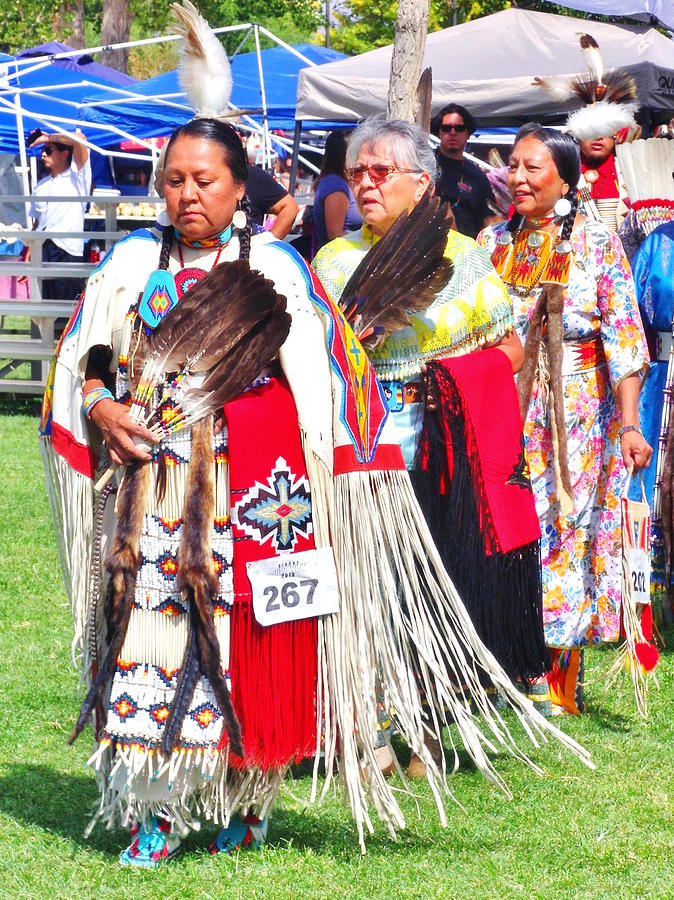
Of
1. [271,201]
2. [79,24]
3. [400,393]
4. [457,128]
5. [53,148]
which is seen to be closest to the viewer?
[400,393]

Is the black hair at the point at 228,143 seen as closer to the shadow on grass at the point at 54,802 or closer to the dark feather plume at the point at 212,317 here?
the dark feather plume at the point at 212,317

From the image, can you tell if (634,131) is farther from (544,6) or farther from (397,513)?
(544,6)

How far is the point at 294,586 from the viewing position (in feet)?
9.04

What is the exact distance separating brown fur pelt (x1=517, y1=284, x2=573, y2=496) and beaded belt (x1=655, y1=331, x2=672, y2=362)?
3.78ft

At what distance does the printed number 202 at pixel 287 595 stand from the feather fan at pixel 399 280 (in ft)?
2.38

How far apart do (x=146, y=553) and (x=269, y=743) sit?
0.48 meters

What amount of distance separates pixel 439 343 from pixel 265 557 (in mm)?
921

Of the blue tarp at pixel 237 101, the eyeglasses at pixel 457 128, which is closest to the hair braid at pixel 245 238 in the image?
the eyeglasses at pixel 457 128

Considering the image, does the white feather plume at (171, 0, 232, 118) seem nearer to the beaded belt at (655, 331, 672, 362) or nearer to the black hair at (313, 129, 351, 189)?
the beaded belt at (655, 331, 672, 362)

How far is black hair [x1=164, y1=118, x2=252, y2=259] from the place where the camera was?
110 inches

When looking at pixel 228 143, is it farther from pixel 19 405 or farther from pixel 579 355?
pixel 19 405

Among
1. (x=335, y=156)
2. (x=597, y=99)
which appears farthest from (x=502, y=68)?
(x=597, y=99)

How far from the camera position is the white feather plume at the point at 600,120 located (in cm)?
458

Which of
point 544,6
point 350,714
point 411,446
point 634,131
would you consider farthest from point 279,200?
point 544,6
